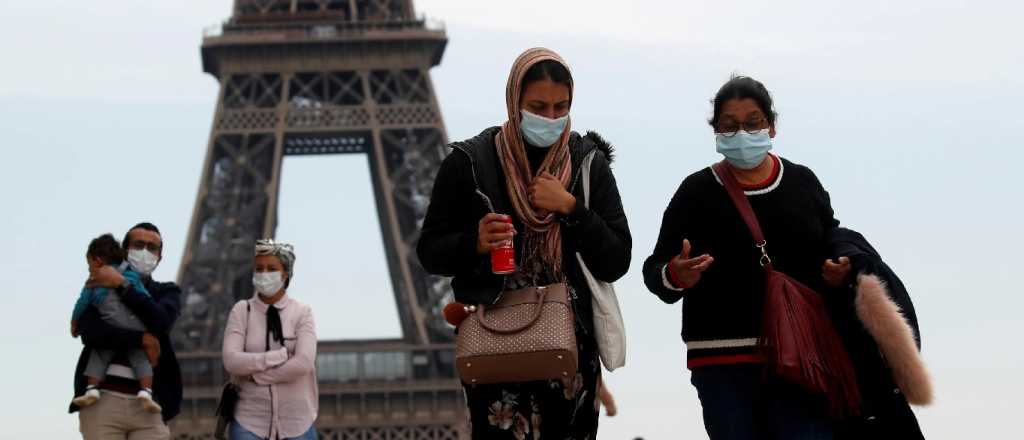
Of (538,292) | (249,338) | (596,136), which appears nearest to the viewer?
(538,292)

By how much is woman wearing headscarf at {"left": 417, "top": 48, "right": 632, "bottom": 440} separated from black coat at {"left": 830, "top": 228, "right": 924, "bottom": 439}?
2.87 ft

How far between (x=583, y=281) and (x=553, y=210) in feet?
1.08

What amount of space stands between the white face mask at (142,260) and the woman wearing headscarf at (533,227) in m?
3.45

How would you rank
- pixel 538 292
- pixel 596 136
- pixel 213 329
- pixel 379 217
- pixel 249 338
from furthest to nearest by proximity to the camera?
1. pixel 379 217
2. pixel 213 329
3. pixel 249 338
4. pixel 596 136
5. pixel 538 292

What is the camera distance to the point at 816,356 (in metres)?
6.82

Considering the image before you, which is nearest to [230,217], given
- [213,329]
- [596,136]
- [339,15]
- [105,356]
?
[213,329]

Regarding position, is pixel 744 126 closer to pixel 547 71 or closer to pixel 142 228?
pixel 547 71

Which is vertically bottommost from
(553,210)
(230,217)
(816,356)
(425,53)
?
(816,356)

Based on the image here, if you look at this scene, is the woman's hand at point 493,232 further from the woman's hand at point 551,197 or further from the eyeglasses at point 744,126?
the eyeglasses at point 744,126

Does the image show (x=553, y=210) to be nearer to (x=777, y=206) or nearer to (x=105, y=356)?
(x=777, y=206)

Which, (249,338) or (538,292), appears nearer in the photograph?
(538,292)

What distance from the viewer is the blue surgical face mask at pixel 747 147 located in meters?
6.96

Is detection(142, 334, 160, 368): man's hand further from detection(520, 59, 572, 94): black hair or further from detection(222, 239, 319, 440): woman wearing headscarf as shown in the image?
detection(520, 59, 572, 94): black hair

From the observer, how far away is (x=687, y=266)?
268 inches
